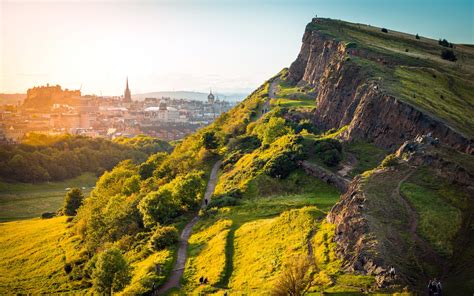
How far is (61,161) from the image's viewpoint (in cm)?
17375

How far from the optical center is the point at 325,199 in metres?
61.9

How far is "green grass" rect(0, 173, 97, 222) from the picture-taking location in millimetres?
125188

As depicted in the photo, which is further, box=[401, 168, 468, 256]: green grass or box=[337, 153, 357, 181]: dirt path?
box=[337, 153, 357, 181]: dirt path

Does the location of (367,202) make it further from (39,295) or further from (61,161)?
(61,161)

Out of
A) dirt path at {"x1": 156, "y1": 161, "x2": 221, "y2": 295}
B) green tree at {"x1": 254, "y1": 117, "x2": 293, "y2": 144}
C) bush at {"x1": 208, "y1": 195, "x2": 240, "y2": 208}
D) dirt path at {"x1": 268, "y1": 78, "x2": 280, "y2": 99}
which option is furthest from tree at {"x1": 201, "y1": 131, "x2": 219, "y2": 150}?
dirt path at {"x1": 268, "y1": 78, "x2": 280, "y2": 99}

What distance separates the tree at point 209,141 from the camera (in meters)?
109

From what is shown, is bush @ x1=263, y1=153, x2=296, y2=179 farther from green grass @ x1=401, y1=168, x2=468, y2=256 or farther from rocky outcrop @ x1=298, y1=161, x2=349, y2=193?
green grass @ x1=401, y1=168, x2=468, y2=256

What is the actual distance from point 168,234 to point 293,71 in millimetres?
105861

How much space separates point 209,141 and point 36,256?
44.9 metres

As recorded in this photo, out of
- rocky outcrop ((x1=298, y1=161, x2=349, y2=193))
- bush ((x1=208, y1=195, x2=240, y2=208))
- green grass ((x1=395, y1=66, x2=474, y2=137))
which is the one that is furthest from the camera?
bush ((x1=208, y1=195, x2=240, y2=208))

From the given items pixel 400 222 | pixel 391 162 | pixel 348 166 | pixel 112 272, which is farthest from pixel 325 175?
pixel 112 272

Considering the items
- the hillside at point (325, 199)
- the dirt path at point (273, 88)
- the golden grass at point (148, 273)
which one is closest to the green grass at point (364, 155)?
the hillside at point (325, 199)

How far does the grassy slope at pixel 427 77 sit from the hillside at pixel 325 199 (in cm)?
45

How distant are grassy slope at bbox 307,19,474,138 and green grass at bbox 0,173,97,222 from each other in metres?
94.3
